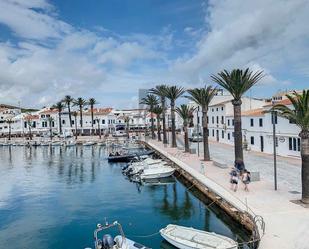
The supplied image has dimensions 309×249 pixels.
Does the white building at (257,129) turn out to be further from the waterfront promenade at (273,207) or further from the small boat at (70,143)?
the small boat at (70,143)

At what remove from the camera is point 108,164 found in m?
59.5

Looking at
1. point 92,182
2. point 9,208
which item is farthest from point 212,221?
point 92,182

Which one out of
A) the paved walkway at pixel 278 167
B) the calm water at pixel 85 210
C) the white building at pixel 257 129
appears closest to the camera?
the calm water at pixel 85 210

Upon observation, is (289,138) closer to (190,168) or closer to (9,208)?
(190,168)

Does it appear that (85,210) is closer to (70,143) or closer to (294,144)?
(294,144)

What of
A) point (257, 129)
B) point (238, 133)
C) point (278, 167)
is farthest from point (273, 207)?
point (257, 129)

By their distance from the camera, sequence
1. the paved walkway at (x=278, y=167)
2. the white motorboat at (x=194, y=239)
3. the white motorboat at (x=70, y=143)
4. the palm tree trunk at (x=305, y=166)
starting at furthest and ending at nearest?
the white motorboat at (x=70, y=143) → the paved walkway at (x=278, y=167) → the palm tree trunk at (x=305, y=166) → the white motorboat at (x=194, y=239)

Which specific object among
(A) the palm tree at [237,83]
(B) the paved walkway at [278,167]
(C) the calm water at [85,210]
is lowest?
(C) the calm water at [85,210]

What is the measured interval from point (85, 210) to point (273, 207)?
15517 millimetres

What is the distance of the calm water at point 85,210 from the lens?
23203 millimetres

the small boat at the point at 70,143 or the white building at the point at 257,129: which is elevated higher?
the white building at the point at 257,129

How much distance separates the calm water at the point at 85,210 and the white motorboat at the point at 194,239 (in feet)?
2.70

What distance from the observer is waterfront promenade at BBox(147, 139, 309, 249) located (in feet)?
55.0

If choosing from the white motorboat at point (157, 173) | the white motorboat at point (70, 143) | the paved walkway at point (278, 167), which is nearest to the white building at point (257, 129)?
the paved walkway at point (278, 167)
